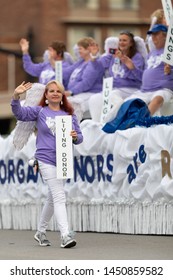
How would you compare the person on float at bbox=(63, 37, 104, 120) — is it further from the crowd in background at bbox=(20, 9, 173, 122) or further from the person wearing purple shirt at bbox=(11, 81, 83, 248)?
the person wearing purple shirt at bbox=(11, 81, 83, 248)

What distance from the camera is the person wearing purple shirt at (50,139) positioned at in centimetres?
1407

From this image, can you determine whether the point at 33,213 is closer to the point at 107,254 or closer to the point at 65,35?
the point at 107,254

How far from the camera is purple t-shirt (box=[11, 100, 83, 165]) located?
14.2m

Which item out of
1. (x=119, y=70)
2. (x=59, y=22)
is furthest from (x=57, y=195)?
(x=59, y=22)

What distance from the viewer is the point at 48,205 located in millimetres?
14492

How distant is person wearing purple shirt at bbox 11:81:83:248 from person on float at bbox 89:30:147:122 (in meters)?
2.99

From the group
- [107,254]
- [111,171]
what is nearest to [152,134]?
[111,171]

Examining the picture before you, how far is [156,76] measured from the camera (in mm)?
16828

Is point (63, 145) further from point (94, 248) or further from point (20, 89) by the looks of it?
point (94, 248)

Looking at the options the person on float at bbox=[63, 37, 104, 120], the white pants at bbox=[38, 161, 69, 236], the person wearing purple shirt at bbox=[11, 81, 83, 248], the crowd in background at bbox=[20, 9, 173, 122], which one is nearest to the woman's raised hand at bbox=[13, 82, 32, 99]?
the person wearing purple shirt at bbox=[11, 81, 83, 248]

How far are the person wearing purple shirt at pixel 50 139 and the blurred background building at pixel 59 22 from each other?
3123cm

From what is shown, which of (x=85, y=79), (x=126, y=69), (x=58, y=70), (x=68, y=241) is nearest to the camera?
(x=68, y=241)

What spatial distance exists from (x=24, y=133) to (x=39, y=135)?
2.14 ft

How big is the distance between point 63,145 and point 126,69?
3780mm
